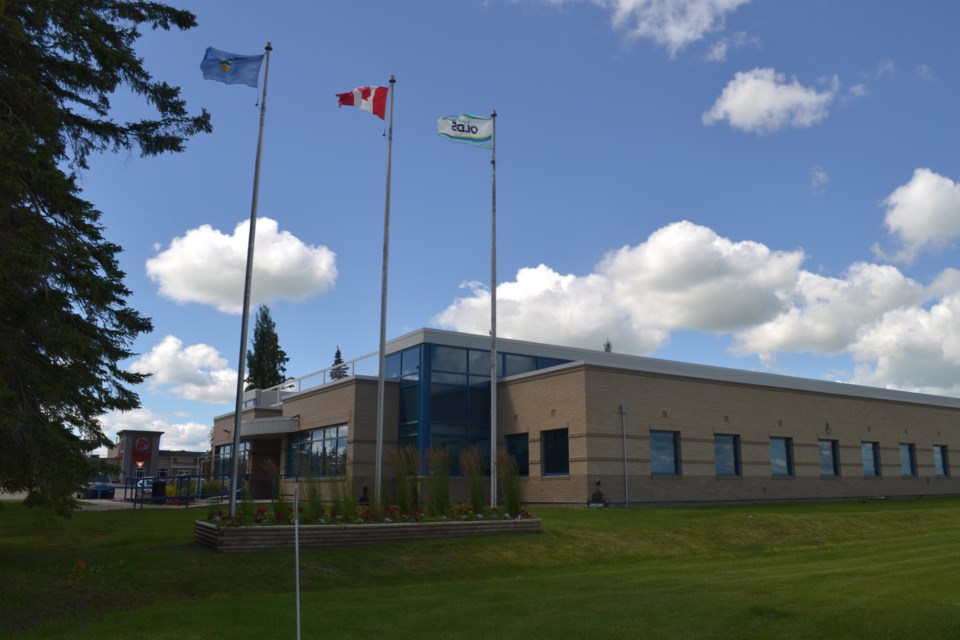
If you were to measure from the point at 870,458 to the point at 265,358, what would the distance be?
49437 mm

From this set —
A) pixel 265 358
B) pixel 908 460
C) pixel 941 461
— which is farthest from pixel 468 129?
pixel 265 358

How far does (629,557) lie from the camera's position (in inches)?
691

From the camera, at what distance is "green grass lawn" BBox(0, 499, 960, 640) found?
9.96m

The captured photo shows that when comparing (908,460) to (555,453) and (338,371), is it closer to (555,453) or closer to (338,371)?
(555,453)

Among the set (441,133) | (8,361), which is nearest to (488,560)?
(8,361)

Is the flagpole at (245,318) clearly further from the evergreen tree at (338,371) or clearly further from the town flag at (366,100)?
the evergreen tree at (338,371)

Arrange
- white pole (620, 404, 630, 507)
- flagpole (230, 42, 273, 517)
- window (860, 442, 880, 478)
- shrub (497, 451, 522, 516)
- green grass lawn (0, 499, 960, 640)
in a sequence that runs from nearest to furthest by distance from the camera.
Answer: green grass lawn (0, 499, 960, 640)
flagpole (230, 42, 273, 517)
shrub (497, 451, 522, 516)
white pole (620, 404, 630, 507)
window (860, 442, 880, 478)

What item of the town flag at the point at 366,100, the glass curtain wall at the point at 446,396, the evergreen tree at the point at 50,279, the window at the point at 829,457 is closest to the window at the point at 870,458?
the window at the point at 829,457

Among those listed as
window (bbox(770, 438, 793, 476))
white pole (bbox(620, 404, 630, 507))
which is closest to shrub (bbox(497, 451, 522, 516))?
white pole (bbox(620, 404, 630, 507))

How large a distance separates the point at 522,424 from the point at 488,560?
50.8 ft

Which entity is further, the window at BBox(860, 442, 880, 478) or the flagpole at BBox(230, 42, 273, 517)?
the window at BBox(860, 442, 880, 478)

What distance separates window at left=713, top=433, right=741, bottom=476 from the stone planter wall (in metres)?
15.7

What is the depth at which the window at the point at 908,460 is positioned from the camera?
41188 millimetres

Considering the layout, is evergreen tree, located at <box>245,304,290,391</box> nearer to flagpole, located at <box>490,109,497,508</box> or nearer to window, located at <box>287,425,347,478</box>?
window, located at <box>287,425,347,478</box>
